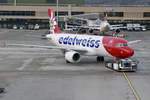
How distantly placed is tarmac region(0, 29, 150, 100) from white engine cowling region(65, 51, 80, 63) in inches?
21.2

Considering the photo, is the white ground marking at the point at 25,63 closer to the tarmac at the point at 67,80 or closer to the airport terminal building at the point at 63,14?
the tarmac at the point at 67,80

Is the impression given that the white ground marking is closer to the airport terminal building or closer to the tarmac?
the tarmac

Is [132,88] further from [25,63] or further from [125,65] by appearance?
[25,63]

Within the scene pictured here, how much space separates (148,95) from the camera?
32000mm

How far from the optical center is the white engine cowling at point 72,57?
4862 centimetres

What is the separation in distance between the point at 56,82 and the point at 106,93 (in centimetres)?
608

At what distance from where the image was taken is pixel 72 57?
159 feet

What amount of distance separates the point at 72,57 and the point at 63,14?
12117 centimetres

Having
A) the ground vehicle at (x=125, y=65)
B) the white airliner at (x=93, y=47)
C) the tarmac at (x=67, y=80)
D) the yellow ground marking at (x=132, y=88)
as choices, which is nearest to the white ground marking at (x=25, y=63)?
the tarmac at (x=67, y=80)

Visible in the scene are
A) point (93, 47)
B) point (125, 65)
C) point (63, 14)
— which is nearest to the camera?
point (125, 65)

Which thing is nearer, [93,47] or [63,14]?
[93,47]

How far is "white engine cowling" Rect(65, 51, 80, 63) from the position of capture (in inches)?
1914

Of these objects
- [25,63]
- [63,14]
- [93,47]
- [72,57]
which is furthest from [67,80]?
[63,14]

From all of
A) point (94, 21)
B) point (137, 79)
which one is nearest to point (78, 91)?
point (137, 79)
